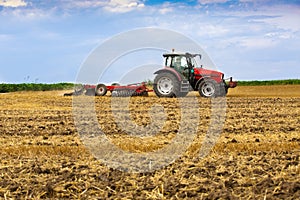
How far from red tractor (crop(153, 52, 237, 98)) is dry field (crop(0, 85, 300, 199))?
21.0ft

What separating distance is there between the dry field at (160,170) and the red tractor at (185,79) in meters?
6.39

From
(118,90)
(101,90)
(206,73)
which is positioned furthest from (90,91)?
(206,73)

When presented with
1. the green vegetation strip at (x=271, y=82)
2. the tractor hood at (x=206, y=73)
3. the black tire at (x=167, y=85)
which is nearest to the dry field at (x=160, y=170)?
the black tire at (x=167, y=85)

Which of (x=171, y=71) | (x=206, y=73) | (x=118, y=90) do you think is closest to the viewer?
(x=171, y=71)

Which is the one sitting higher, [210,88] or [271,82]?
[271,82]

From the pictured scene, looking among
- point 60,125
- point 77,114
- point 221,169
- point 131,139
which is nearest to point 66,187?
point 221,169

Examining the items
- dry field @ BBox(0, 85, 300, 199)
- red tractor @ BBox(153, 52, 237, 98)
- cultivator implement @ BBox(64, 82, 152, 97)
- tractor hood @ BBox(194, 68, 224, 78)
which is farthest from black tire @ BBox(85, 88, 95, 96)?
dry field @ BBox(0, 85, 300, 199)

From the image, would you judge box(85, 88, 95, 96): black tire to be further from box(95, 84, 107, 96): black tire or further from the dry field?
the dry field

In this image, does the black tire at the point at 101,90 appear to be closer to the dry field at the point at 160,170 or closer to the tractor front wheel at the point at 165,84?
the tractor front wheel at the point at 165,84

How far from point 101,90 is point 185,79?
443 centimetres

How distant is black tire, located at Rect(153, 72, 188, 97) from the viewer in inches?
789

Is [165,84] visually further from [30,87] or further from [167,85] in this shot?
[30,87]

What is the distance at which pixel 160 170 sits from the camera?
703 cm

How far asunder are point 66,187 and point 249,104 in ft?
43.3
